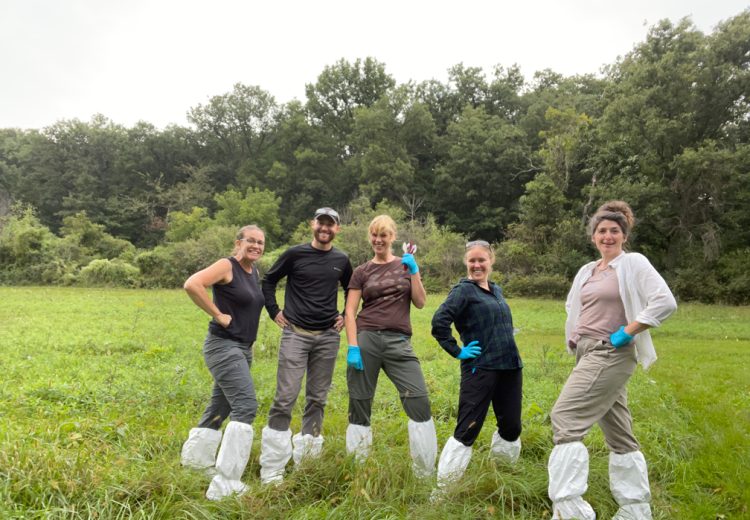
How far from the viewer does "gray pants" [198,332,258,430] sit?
10.6 feet

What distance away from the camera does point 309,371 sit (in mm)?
3645

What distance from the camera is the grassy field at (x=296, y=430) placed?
2746mm

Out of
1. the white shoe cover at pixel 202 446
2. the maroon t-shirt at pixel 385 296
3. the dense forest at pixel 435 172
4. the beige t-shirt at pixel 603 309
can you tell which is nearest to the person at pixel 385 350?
the maroon t-shirt at pixel 385 296

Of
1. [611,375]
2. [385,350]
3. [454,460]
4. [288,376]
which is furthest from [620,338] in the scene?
[288,376]

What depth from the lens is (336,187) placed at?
1774 inches

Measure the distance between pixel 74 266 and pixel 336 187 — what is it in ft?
79.9

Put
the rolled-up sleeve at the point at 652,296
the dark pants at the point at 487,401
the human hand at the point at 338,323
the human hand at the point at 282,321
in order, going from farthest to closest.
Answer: the human hand at the point at 338,323 < the human hand at the point at 282,321 < the dark pants at the point at 487,401 < the rolled-up sleeve at the point at 652,296

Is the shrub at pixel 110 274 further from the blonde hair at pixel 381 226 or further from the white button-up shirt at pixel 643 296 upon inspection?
the white button-up shirt at pixel 643 296

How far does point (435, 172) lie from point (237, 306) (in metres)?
37.6

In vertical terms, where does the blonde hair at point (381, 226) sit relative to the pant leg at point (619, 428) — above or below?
above

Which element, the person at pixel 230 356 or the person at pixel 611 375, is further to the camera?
the person at pixel 230 356

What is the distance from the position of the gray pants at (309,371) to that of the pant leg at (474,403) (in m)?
1.03

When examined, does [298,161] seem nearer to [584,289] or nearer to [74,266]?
[74,266]

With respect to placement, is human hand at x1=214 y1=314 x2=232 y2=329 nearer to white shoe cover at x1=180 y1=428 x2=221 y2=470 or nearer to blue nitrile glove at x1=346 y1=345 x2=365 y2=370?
white shoe cover at x1=180 y1=428 x2=221 y2=470
